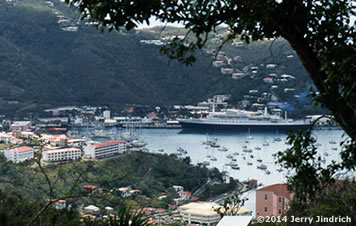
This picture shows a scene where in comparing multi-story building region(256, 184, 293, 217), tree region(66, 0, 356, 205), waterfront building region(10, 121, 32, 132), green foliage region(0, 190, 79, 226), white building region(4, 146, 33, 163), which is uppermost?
tree region(66, 0, 356, 205)

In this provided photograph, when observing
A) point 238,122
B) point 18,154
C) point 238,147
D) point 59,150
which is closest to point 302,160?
point 18,154

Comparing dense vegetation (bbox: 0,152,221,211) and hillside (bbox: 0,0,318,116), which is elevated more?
hillside (bbox: 0,0,318,116)

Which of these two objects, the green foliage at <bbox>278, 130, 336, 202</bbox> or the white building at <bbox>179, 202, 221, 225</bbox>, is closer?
the green foliage at <bbox>278, 130, 336, 202</bbox>

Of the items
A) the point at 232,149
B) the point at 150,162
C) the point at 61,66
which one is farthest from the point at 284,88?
the point at 150,162

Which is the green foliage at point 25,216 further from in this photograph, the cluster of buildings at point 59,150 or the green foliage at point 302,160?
the cluster of buildings at point 59,150

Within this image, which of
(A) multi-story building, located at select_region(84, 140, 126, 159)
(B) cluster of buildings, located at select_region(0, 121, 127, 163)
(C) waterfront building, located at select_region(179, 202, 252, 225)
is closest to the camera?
(C) waterfront building, located at select_region(179, 202, 252, 225)

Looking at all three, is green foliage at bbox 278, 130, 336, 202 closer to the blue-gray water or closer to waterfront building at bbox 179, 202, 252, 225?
waterfront building at bbox 179, 202, 252, 225

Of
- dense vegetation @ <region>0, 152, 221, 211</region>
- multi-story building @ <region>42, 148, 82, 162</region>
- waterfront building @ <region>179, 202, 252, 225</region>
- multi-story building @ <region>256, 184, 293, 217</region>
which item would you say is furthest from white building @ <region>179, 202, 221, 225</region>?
multi-story building @ <region>42, 148, 82, 162</region>
